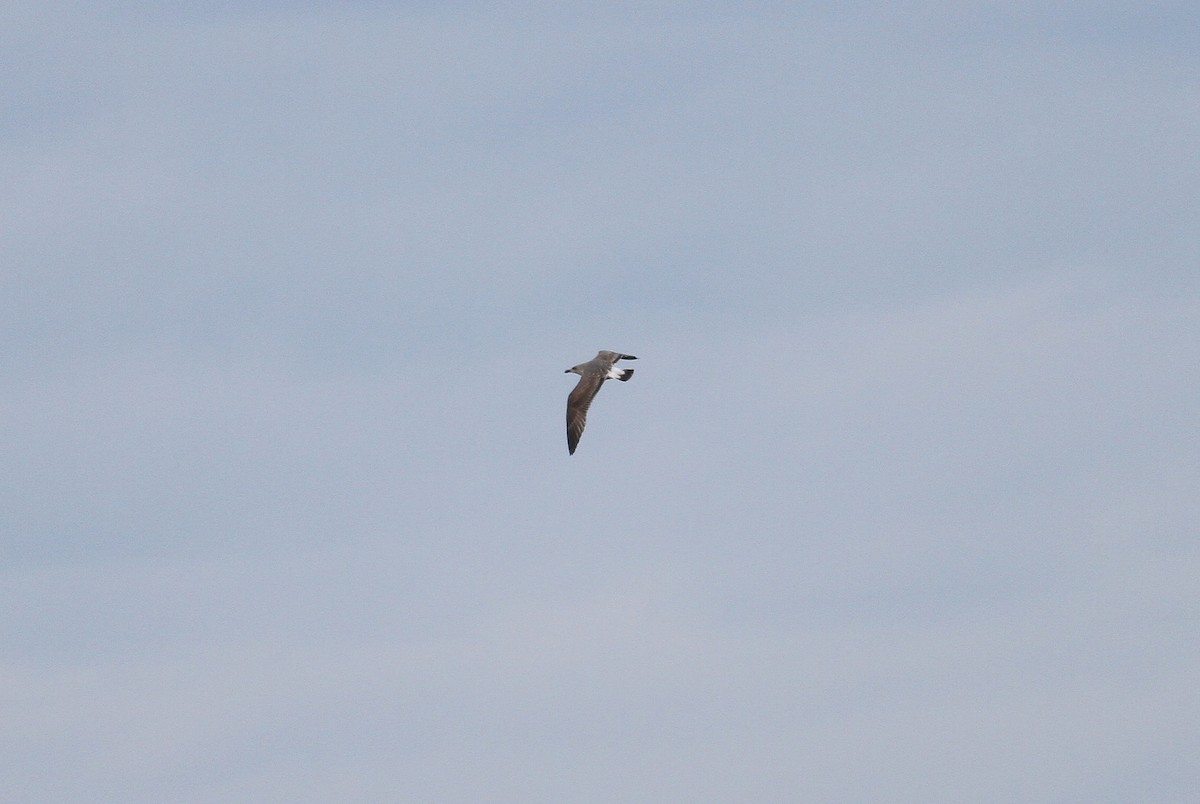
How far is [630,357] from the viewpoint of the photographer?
3110 inches

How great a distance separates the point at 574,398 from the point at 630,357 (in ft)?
15.8

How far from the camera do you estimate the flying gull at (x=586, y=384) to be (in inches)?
2894

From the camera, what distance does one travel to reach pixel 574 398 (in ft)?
247

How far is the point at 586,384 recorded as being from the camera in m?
76.6

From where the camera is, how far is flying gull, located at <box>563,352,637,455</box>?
7350cm
